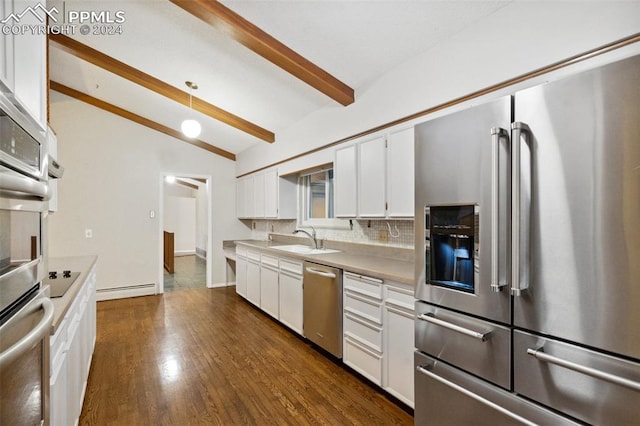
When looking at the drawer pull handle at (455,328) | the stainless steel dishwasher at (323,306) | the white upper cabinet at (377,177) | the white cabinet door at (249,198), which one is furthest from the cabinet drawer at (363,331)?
the white cabinet door at (249,198)

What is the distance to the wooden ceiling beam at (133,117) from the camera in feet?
15.3

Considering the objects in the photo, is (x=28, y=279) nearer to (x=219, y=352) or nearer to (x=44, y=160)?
Answer: (x=44, y=160)

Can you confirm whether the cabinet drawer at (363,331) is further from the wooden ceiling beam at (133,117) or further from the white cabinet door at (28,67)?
the wooden ceiling beam at (133,117)

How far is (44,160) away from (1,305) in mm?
635

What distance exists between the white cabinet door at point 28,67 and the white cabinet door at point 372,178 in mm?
2228

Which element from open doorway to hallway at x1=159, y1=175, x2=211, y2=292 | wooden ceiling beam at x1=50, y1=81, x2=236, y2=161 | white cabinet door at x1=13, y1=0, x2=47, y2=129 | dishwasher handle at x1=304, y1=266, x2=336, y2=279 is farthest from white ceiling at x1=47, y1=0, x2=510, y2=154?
open doorway to hallway at x1=159, y1=175, x2=211, y2=292

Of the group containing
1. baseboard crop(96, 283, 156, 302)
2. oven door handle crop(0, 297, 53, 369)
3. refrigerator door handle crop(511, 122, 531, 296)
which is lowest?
baseboard crop(96, 283, 156, 302)

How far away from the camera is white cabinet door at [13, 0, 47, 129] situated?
3.11ft

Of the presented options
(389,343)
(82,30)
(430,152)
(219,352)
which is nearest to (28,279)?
(430,152)

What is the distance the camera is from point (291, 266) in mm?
3471

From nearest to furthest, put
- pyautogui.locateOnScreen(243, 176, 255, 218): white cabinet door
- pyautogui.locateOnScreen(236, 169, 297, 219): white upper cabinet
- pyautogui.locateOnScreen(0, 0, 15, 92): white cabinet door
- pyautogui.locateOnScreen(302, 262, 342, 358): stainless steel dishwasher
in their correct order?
pyautogui.locateOnScreen(0, 0, 15, 92): white cabinet door
pyautogui.locateOnScreen(302, 262, 342, 358): stainless steel dishwasher
pyautogui.locateOnScreen(236, 169, 297, 219): white upper cabinet
pyautogui.locateOnScreen(243, 176, 255, 218): white cabinet door

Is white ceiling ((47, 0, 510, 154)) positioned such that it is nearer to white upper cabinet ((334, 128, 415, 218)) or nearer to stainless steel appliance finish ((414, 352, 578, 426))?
white upper cabinet ((334, 128, 415, 218))

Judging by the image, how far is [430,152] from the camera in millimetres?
1600

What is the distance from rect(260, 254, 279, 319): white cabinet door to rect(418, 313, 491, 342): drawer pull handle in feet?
8.01
